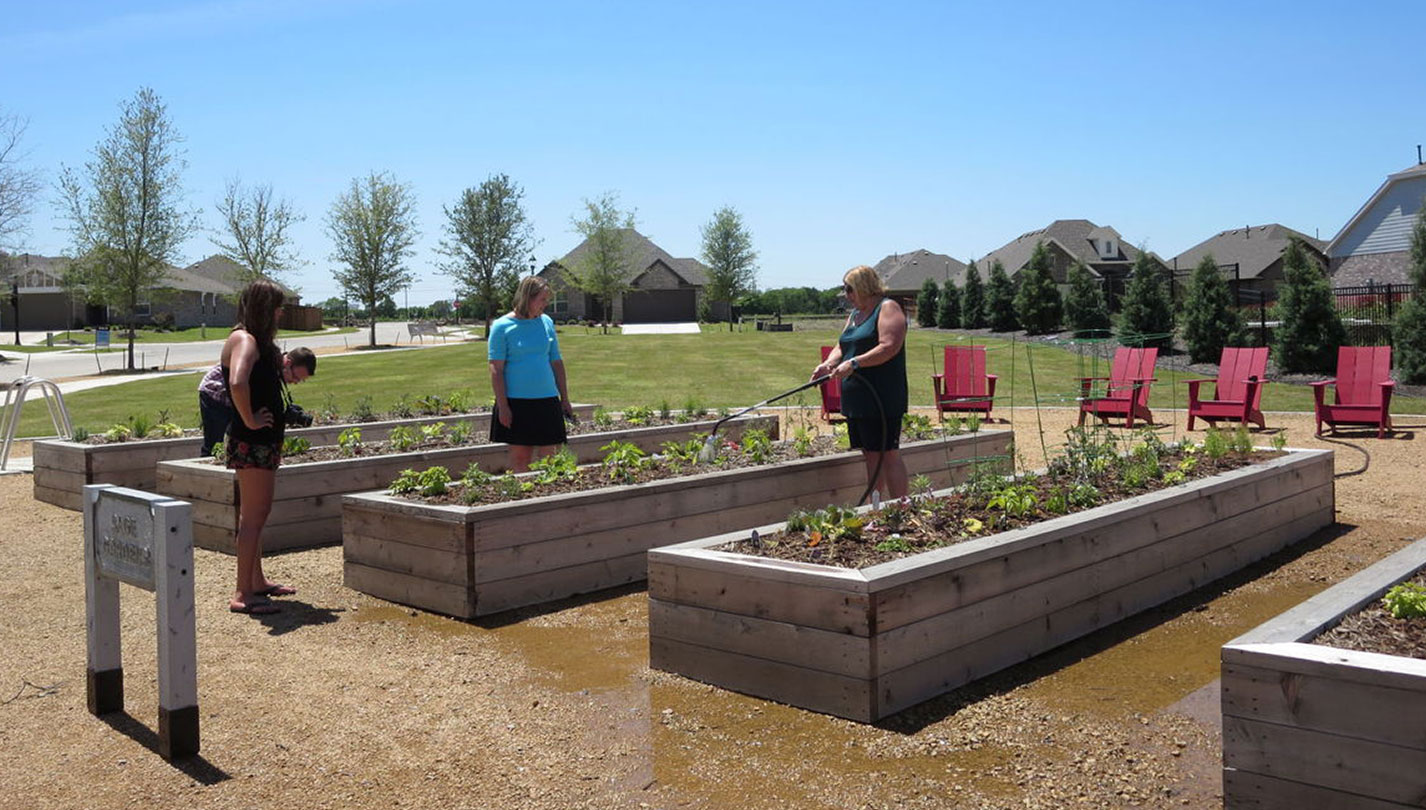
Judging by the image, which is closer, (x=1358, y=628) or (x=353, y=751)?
(x=1358, y=628)

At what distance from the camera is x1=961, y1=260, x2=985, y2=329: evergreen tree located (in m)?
46.2

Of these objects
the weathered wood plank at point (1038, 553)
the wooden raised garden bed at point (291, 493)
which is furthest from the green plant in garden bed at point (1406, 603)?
the wooden raised garden bed at point (291, 493)

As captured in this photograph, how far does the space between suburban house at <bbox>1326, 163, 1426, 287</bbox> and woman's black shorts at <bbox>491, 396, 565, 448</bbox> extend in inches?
1659

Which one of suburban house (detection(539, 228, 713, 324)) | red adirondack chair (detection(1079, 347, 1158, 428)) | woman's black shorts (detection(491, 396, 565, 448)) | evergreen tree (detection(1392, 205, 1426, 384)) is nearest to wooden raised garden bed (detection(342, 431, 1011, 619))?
woman's black shorts (detection(491, 396, 565, 448))

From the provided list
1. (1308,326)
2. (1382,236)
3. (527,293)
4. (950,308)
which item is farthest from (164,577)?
(1382,236)

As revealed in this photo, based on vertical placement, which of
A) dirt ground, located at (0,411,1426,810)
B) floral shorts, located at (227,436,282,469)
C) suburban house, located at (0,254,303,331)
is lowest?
dirt ground, located at (0,411,1426,810)

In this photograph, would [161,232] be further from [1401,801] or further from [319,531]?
[1401,801]

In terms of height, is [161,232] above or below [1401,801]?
above

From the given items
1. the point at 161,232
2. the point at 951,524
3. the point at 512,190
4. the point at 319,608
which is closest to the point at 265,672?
the point at 319,608

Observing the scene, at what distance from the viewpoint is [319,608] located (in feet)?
19.7

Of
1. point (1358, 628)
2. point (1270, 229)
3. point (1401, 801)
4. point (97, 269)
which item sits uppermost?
point (1270, 229)

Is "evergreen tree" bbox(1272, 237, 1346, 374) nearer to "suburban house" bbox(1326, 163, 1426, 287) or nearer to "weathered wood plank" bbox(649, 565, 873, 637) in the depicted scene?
"weathered wood plank" bbox(649, 565, 873, 637)

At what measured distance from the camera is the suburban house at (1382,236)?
135 ft

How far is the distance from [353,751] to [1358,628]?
11.4ft
